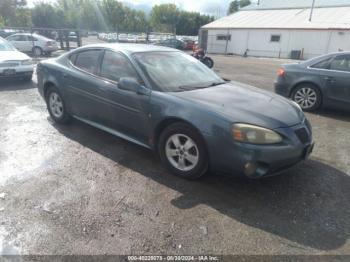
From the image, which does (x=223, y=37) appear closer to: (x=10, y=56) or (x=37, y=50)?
(x=37, y=50)

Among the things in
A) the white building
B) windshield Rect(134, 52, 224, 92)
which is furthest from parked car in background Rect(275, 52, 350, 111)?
the white building

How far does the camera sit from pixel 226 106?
10.6 feet

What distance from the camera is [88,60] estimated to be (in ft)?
14.7

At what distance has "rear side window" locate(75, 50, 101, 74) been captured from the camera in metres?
4.34

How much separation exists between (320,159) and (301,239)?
6.32 feet

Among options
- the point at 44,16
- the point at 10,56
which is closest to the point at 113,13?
the point at 44,16

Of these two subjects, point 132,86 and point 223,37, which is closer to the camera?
point 132,86

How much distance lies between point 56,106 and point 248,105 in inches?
135

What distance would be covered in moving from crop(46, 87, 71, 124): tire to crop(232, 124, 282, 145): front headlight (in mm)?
3166

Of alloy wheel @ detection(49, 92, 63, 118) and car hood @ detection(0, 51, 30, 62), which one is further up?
car hood @ detection(0, 51, 30, 62)

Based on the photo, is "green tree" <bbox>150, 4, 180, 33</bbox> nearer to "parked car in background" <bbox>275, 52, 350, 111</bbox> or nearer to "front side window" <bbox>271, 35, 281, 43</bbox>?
"front side window" <bbox>271, 35, 281, 43</bbox>

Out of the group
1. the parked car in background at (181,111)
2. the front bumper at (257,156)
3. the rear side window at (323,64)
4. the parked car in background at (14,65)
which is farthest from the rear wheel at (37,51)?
the front bumper at (257,156)

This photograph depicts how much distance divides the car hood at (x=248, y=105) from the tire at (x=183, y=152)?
14.5 inches

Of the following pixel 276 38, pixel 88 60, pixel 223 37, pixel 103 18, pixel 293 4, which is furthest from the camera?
pixel 103 18
